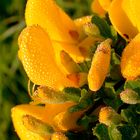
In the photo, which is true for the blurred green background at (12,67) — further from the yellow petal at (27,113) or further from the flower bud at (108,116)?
the flower bud at (108,116)

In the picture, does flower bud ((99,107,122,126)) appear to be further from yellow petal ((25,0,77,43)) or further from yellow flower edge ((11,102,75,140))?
yellow petal ((25,0,77,43))

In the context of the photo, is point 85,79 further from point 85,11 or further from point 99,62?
→ point 85,11

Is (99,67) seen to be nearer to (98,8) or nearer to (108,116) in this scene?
(108,116)

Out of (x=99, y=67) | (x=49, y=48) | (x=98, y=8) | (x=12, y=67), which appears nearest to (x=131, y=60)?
(x=99, y=67)

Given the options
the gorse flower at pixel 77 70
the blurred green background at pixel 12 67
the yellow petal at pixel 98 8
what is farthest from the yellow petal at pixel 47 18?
the blurred green background at pixel 12 67

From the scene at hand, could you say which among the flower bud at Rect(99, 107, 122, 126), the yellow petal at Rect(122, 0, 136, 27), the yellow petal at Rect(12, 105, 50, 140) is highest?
the yellow petal at Rect(122, 0, 136, 27)

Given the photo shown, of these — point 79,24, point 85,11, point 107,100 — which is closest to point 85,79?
point 107,100

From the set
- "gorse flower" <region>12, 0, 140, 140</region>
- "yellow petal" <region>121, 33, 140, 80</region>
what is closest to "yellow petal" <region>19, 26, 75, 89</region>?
"gorse flower" <region>12, 0, 140, 140</region>
